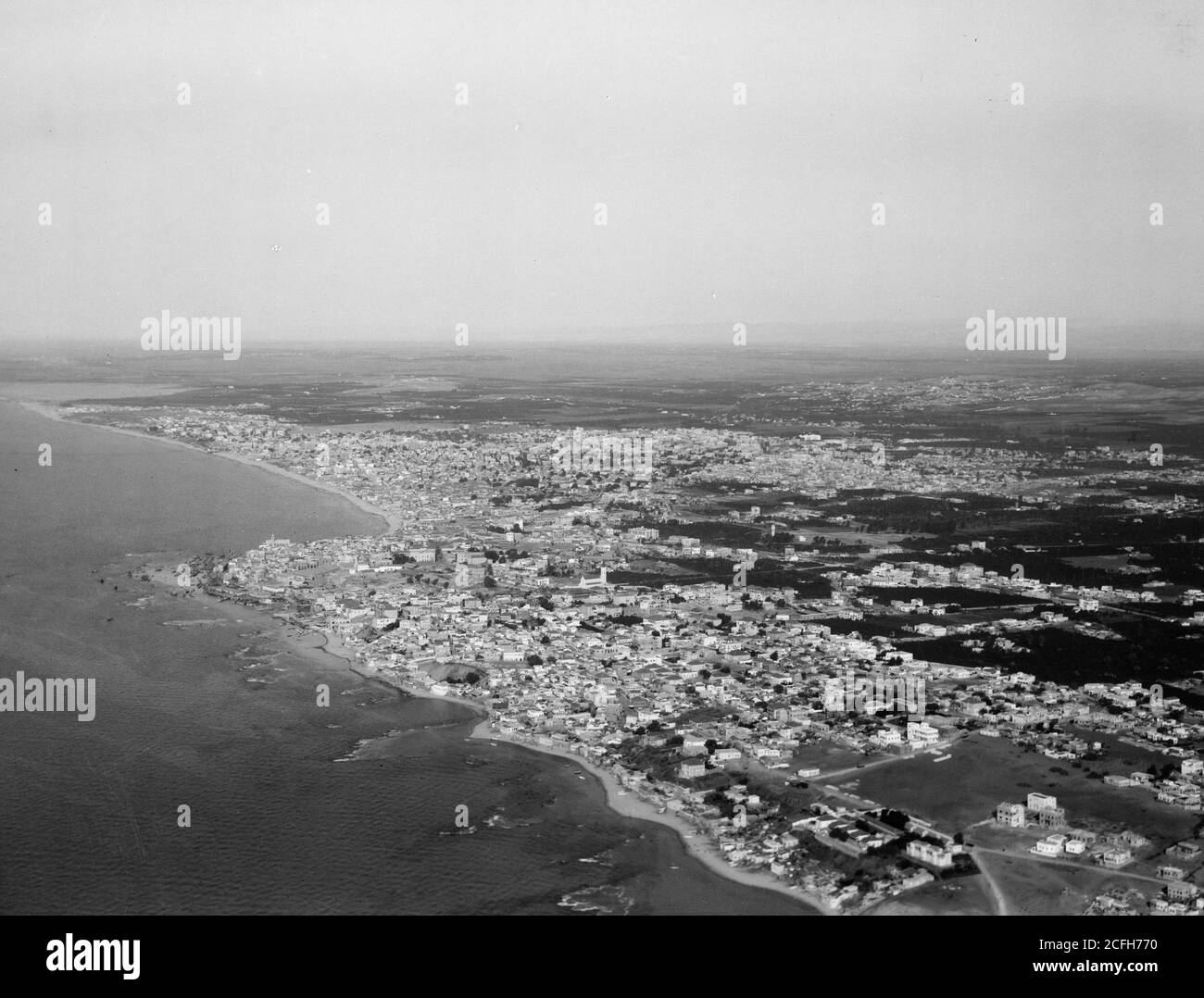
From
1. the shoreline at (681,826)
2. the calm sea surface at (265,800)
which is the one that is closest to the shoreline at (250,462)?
the calm sea surface at (265,800)

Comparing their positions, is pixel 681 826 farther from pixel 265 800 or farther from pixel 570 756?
Answer: pixel 265 800

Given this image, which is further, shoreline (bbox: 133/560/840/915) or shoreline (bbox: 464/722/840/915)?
shoreline (bbox: 133/560/840/915)

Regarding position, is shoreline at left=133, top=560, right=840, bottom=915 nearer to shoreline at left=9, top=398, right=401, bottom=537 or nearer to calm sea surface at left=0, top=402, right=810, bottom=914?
calm sea surface at left=0, top=402, right=810, bottom=914

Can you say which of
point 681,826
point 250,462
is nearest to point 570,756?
point 681,826

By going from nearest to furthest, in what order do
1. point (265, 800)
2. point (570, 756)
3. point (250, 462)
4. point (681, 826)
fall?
point (681, 826) < point (265, 800) < point (570, 756) < point (250, 462)

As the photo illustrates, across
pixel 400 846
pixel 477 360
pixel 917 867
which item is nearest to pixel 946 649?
pixel 917 867

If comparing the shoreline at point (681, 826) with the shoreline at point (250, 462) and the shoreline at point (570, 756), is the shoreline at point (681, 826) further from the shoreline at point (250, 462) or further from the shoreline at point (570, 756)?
the shoreline at point (250, 462)

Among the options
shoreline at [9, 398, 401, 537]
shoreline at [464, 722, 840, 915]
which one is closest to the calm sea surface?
shoreline at [464, 722, 840, 915]
